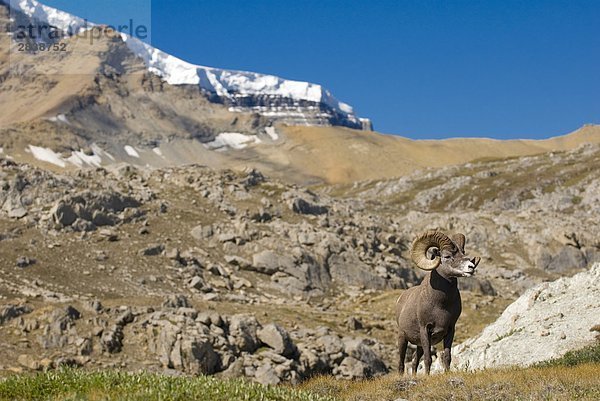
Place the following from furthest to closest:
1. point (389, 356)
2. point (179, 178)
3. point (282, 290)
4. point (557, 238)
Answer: point (557, 238)
point (179, 178)
point (282, 290)
point (389, 356)

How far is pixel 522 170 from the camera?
153250mm

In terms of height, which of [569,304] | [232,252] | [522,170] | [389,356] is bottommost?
[389,356]

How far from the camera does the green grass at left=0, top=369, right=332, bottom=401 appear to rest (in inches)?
453

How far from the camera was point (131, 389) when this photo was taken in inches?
473

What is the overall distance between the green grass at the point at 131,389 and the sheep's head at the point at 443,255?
18.2ft

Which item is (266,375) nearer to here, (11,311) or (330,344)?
(330,344)

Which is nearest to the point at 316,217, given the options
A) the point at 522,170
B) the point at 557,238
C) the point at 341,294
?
the point at 341,294

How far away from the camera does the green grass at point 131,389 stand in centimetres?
1152

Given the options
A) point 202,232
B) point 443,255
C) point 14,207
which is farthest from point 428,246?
point 14,207

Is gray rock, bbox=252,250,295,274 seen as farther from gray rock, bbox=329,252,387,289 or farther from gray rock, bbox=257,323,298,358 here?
gray rock, bbox=257,323,298,358

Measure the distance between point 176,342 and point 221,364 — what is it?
2302 millimetres

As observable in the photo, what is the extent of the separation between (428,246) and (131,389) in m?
8.28

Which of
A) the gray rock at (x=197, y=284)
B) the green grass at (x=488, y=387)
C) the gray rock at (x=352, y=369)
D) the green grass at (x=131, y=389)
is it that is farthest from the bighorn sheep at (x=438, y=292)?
the gray rock at (x=197, y=284)

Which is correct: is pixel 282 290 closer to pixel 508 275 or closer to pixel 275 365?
Answer: pixel 275 365
